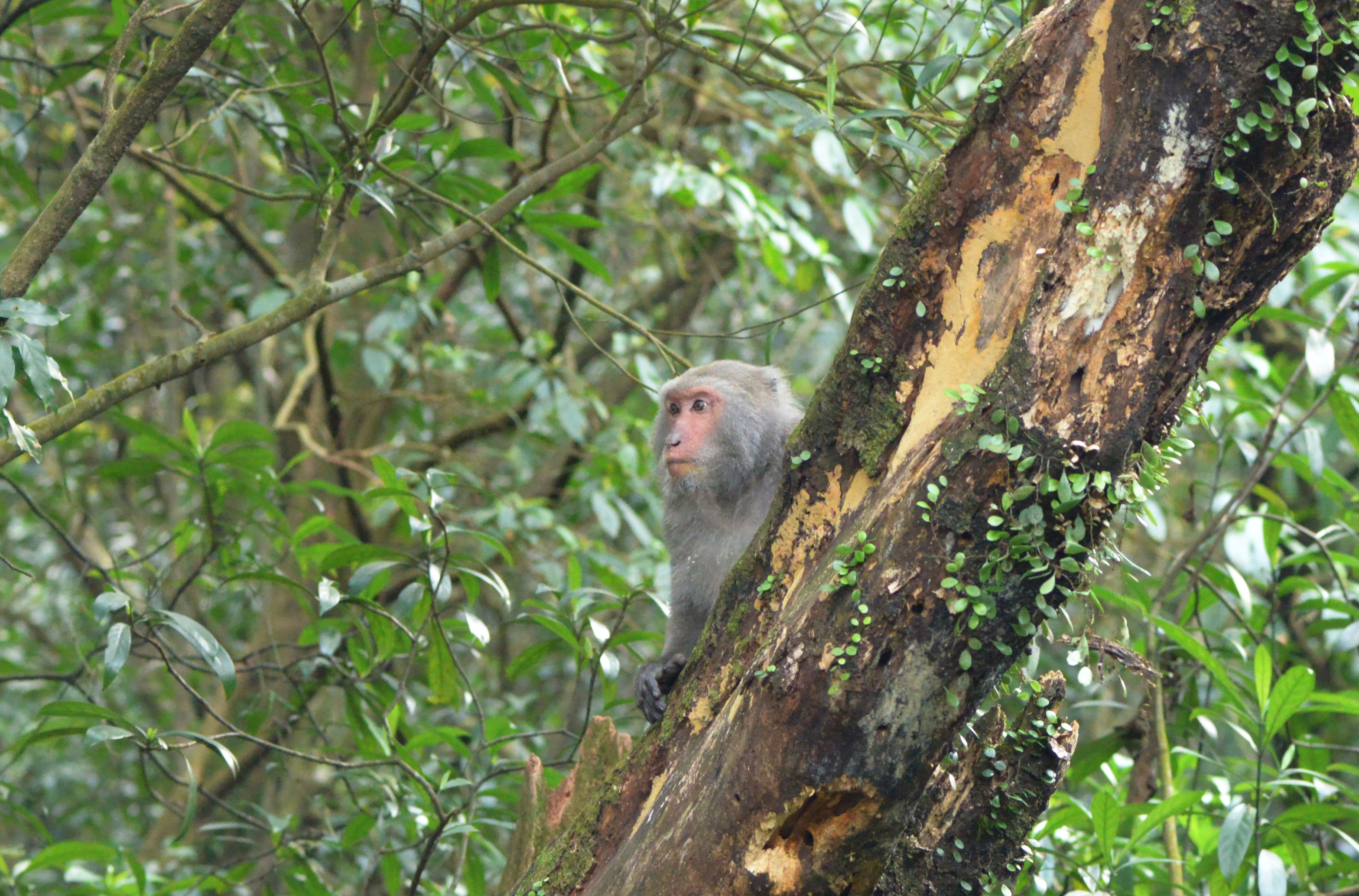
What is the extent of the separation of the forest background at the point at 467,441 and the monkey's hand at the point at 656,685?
259mm

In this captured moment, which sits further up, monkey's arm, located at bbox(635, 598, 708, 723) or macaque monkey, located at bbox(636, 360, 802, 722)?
macaque monkey, located at bbox(636, 360, 802, 722)

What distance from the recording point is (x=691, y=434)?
4.16 meters

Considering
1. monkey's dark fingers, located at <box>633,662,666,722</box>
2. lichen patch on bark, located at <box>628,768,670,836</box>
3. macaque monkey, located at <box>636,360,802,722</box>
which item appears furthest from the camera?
macaque monkey, located at <box>636,360,802,722</box>

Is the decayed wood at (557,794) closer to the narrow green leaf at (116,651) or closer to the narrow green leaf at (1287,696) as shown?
the narrow green leaf at (116,651)

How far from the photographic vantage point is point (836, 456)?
256cm

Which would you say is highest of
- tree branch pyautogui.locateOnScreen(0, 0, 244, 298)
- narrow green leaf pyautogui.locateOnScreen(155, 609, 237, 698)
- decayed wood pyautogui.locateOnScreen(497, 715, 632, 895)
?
tree branch pyautogui.locateOnScreen(0, 0, 244, 298)

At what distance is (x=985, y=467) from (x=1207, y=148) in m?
0.70

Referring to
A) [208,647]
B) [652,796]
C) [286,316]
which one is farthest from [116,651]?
[652,796]

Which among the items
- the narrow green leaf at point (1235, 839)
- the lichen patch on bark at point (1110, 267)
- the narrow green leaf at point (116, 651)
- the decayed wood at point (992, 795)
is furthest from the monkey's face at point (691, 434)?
the lichen patch on bark at point (1110, 267)

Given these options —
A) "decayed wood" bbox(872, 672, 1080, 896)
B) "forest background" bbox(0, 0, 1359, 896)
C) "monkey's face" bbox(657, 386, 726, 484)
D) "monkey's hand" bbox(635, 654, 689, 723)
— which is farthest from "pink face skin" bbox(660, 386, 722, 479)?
"decayed wood" bbox(872, 672, 1080, 896)

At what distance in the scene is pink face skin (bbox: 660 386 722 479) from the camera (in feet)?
13.6

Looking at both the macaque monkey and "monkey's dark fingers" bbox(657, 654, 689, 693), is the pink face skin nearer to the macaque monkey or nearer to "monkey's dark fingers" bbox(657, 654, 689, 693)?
the macaque monkey

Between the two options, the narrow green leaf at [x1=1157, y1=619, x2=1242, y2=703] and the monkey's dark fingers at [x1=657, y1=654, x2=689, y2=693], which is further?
the monkey's dark fingers at [x1=657, y1=654, x2=689, y2=693]

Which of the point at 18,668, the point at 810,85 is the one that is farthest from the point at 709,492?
the point at 18,668
